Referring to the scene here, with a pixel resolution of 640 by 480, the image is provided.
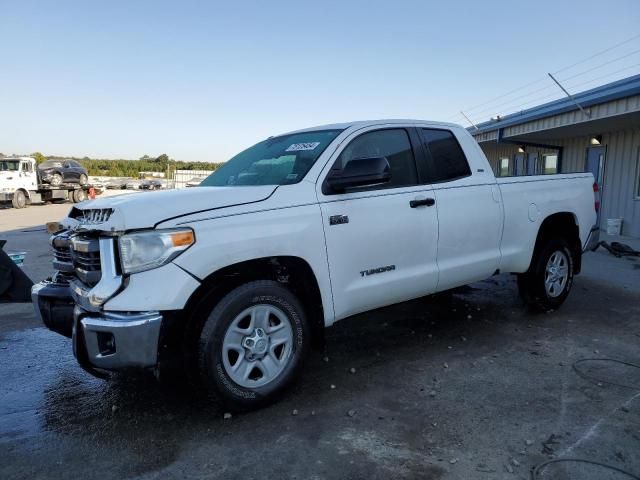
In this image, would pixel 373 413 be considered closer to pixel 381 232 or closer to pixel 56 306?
pixel 381 232

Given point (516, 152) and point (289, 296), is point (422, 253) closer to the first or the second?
point (289, 296)

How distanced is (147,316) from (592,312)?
16.2 feet

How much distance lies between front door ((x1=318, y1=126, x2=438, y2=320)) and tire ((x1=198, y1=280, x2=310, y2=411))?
16.3 inches

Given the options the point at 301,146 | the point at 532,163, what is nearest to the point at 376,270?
the point at 301,146

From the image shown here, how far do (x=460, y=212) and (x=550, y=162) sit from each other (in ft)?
49.2

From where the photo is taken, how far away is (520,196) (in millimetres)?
4918

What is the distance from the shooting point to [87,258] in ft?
10.4

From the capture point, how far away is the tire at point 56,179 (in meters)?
28.3

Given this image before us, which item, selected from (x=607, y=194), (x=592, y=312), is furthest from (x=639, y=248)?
(x=592, y=312)

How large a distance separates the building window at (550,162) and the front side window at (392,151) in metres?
14.8

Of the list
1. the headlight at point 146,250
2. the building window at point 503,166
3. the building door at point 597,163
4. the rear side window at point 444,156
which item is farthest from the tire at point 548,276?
the building window at point 503,166

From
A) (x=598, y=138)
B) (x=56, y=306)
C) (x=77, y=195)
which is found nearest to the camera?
(x=56, y=306)

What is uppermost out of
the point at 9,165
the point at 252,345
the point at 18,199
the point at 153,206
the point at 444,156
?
the point at 9,165

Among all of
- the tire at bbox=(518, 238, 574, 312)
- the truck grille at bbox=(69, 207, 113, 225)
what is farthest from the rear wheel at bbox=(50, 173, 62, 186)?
the tire at bbox=(518, 238, 574, 312)
